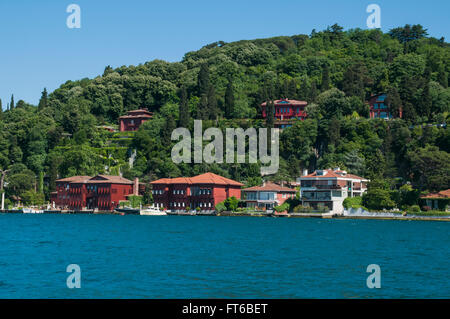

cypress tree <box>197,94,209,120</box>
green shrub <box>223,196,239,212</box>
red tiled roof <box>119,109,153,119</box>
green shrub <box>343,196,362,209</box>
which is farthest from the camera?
red tiled roof <box>119,109,153,119</box>

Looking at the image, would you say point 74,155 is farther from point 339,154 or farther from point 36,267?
point 36,267

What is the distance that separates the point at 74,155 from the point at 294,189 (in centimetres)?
3236

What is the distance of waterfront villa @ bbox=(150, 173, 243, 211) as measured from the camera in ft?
269

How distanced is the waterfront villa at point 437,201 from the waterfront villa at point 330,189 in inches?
350

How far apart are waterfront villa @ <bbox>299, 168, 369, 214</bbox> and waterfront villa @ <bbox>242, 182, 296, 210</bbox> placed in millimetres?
3281

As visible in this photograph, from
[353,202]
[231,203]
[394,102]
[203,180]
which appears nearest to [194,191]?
[203,180]

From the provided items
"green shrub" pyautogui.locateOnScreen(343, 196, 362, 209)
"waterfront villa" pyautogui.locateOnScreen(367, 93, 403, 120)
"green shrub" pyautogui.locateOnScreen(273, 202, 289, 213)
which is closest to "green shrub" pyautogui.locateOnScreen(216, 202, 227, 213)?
"green shrub" pyautogui.locateOnScreen(273, 202, 289, 213)

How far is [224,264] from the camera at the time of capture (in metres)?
29.1

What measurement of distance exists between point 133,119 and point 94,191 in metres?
19.6

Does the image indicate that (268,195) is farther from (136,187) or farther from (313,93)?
(313,93)

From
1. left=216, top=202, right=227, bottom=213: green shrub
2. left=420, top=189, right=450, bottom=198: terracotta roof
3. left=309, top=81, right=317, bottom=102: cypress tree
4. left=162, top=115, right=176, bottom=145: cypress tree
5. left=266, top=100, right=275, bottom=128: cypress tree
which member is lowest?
left=216, top=202, right=227, bottom=213: green shrub

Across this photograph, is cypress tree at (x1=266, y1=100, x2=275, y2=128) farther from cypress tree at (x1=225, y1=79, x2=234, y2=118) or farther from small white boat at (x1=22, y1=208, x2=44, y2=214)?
small white boat at (x1=22, y1=208, x2=44, y2=214)

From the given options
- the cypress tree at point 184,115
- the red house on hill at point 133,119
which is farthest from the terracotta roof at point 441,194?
the red house on hill at point 133,119

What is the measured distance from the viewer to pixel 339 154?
3216 inches
